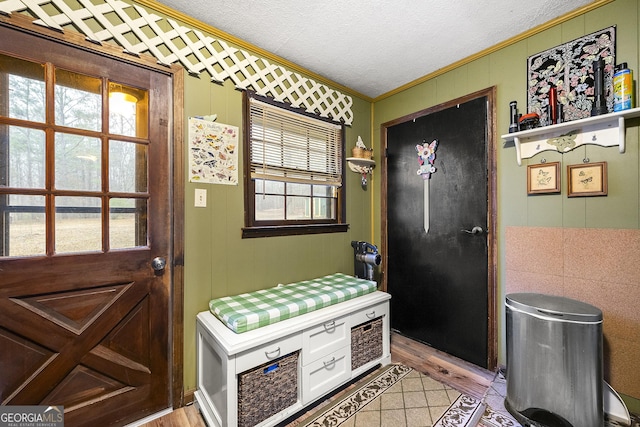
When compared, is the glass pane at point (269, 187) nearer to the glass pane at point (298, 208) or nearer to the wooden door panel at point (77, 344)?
the glass pane at point (298, 208)

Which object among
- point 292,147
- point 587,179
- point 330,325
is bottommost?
point 330,325

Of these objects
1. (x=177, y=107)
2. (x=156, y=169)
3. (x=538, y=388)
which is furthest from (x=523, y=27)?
(x=156, y=169)

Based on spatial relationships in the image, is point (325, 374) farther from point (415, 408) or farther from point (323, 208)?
point (323, 208)

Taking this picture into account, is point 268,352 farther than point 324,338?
No

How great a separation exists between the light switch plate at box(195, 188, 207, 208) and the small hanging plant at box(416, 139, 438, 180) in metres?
1.87

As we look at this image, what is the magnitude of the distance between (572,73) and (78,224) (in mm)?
3059

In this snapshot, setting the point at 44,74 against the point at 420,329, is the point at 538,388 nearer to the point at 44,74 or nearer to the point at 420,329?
the point at 420,329

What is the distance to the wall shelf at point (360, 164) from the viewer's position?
2.61 metres

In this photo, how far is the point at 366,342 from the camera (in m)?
1.96

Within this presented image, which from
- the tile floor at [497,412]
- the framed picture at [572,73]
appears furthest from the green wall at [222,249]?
the framed picture at [572,73]

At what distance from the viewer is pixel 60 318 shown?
4.35ft

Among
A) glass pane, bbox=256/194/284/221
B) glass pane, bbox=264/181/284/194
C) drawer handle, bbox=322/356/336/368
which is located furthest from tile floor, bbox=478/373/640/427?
glass pane, bbox=264/181/284/194

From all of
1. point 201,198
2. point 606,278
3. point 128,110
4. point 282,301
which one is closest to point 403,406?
point 282,301

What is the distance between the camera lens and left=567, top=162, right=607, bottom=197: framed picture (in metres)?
1.55
